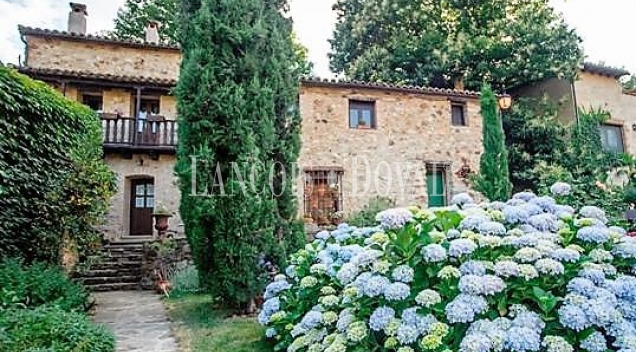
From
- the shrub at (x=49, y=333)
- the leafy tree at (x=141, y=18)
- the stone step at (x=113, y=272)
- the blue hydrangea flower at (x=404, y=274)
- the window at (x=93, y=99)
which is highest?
the leafy tree at (x=141, y=18)

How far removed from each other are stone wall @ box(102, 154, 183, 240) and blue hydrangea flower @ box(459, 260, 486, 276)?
10.2m

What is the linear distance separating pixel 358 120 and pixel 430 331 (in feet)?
35.0

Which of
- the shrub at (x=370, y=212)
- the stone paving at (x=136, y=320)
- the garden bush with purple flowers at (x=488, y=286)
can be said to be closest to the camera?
the garden bush with purple flowers at (x=488, y=286)

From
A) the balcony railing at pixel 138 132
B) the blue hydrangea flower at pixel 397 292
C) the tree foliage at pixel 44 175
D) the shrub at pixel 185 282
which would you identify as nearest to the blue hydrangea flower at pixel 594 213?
the blue hydrangea flower at pixel 397 292

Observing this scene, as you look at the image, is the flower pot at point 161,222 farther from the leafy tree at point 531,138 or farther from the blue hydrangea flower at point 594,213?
the leafy tree at point 531,138

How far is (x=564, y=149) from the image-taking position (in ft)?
45.3

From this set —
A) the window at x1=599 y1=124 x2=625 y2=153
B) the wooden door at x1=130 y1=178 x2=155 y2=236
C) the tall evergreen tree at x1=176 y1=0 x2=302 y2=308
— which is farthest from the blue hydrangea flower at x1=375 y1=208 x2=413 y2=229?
the window at x1=599 y1=124 x2=625 y2=153

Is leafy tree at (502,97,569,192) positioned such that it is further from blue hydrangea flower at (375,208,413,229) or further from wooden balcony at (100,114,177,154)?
blue hydrangea flower at (375,208,413,229)

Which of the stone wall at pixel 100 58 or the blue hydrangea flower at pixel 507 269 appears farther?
the stone wall at pixel 100 58

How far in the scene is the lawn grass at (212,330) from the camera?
3.87 meters

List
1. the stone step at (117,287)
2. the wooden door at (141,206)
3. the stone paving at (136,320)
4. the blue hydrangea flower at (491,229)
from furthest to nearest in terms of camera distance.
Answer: the wooden door at (141,206), the stone step at (117,287), the stone paving at (136,320), the blue hydrangea flower at (491,229)

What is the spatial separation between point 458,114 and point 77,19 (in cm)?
1286

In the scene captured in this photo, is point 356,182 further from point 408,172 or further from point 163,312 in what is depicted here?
point 163,312

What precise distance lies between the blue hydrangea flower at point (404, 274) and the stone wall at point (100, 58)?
12665mm
